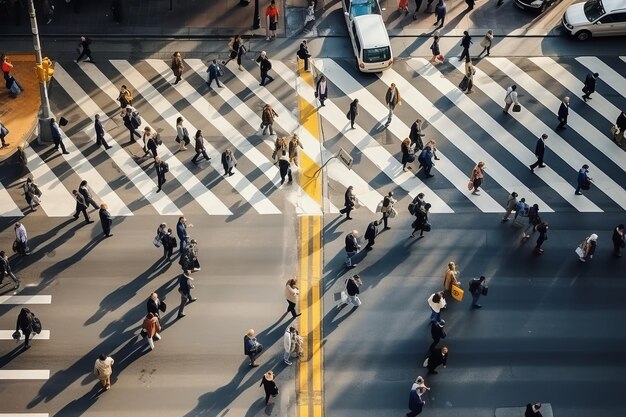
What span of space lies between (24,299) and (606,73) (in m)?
A: 24.4

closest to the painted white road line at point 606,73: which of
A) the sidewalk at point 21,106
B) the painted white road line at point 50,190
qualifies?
the painted white road line at point 50,190

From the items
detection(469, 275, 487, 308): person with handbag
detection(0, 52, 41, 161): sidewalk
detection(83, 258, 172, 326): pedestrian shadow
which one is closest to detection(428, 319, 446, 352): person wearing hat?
detection(469, 275, 487, 308): person with handbag

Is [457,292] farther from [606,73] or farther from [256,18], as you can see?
[256,18]

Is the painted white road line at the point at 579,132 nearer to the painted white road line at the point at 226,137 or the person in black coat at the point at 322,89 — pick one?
the person in black coat at the point at 322,89

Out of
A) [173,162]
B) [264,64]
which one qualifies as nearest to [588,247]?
[264,64]

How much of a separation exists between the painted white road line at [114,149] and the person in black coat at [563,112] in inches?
581

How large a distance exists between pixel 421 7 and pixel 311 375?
1996 centimetres

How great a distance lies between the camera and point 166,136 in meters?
34.1

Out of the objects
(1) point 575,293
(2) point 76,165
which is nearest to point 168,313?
(2) point 76,165

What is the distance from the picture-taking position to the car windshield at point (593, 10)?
38219 mm

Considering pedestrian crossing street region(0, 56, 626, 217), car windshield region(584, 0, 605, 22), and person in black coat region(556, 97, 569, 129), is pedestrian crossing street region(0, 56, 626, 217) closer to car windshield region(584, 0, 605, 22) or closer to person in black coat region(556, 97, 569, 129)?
person in black coat region(556, 97, 569, 129)

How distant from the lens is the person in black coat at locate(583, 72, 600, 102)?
116 feet

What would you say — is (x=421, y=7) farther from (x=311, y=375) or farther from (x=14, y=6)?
(x=311, y=375)

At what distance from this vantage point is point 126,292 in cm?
2862
